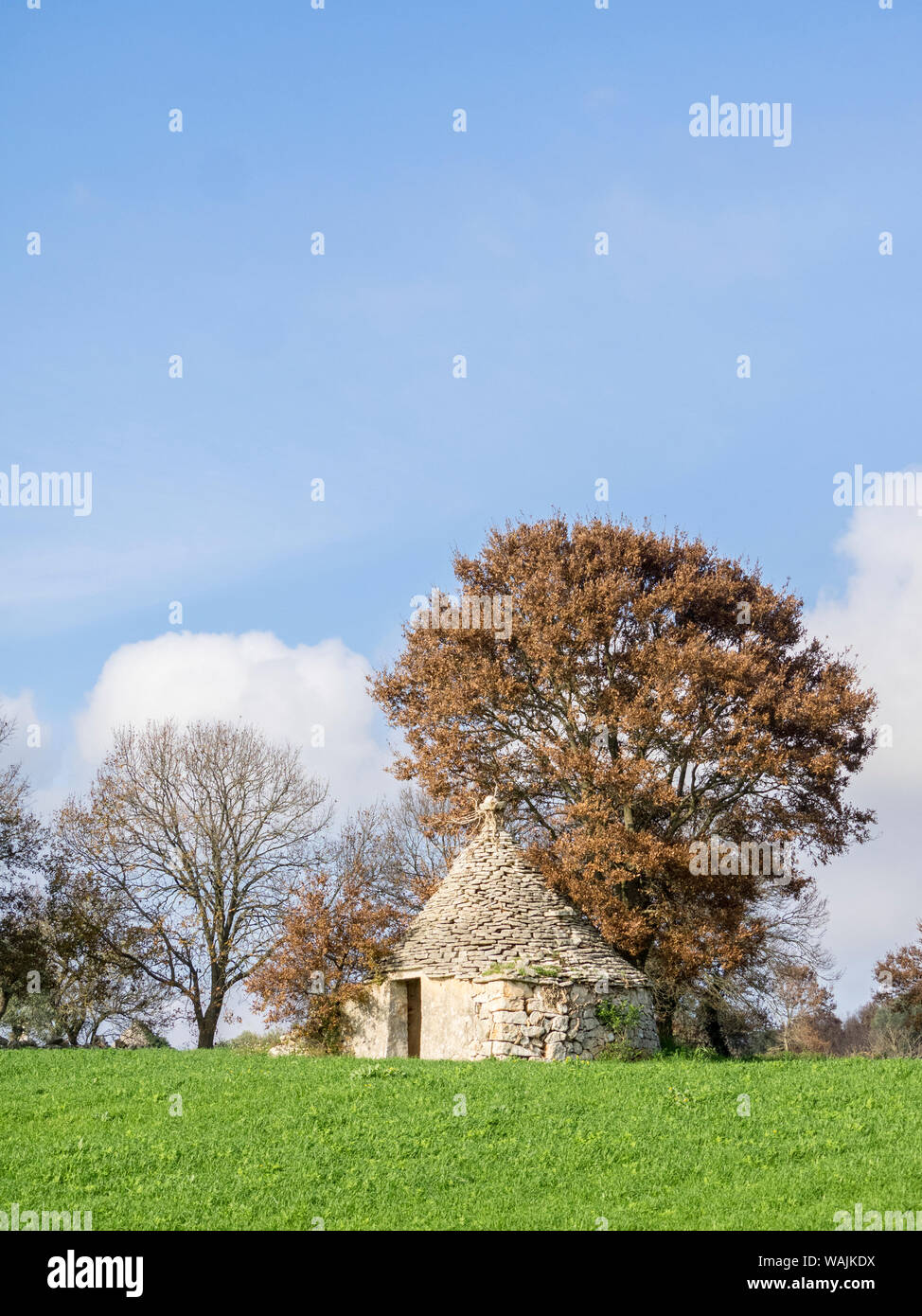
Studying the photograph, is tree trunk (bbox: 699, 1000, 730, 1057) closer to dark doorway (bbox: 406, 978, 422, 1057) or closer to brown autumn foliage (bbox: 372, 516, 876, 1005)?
brown autumn foliage (bbox: 372, 516, 876, 1005)

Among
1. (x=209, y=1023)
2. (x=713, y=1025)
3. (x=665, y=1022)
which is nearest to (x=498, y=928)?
(x=665, y=1022)

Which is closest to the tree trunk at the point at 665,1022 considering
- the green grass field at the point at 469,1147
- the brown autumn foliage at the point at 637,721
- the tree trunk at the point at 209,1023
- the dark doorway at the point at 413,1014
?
the brown autumn foliage at the point at 637,721

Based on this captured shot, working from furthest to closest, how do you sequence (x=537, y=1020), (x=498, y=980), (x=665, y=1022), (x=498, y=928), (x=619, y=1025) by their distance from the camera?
(x=665, y=1022)
(x=498, y=928)
(x=619, y=1025)
(x=498, y=980)
(x=537, y=1020)

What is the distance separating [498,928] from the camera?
2250cm

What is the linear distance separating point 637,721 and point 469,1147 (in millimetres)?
13369

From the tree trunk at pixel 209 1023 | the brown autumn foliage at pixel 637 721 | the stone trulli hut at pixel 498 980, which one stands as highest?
the brown autumn foliage at pixel 637 721

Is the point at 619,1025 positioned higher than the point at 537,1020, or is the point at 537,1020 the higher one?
the point at 537,1020

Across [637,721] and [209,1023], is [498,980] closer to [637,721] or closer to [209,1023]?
[637,721]

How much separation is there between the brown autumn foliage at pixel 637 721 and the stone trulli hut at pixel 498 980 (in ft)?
5.94

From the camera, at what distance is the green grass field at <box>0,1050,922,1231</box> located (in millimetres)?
10859

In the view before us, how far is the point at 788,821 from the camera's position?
2691cm

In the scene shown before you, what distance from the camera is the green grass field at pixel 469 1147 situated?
10.9 meters

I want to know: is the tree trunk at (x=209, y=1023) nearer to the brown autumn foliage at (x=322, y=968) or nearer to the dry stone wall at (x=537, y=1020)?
the brown autumn foliage at (x=322, y=968)
